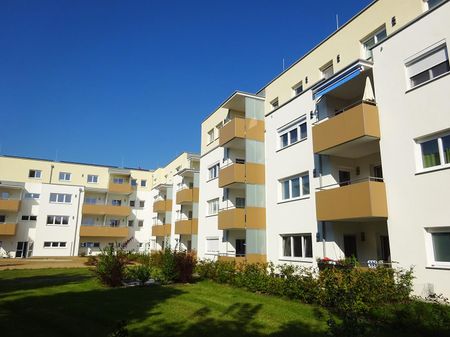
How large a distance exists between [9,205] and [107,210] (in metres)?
11.8

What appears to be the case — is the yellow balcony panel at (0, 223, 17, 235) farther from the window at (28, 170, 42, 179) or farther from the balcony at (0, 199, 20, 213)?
the window at (28, 170, 42, 179)

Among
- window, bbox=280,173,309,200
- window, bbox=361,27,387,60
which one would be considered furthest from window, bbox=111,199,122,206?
window, bbox=361,27,387,60

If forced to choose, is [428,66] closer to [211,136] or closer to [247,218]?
[247,218]

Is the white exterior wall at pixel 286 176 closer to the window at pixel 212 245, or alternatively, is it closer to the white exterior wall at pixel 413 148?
the white exterior wall at pixel 413 148

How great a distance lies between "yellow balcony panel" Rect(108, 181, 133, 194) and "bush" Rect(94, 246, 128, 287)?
114 feet

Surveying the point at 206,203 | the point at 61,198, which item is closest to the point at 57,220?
the point at 61,198

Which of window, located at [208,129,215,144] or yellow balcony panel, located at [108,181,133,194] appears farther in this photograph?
yellow balcony panel, located at [108,181,133,194]

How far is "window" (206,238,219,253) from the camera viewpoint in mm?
28047

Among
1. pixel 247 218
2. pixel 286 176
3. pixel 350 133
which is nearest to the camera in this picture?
pixel 350 133

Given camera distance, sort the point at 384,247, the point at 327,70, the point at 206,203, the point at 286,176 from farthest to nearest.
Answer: the point at 206,203 → the point at 286,176 → the point at 327,70 → the point at 384,247

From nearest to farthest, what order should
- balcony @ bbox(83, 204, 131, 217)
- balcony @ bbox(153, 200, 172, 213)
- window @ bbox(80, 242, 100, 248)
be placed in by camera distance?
balcony @ bbox(153, 200, 172, 213), balcony @ bbox(83, 204, 131, 217), window @ bbox(80, 242, 100, 248)

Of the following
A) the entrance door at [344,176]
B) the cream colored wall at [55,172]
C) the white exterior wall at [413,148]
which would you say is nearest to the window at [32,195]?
the cream colored wall at [55,172]

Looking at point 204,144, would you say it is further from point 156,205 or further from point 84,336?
point 84,336

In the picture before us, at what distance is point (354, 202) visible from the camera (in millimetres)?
14281
